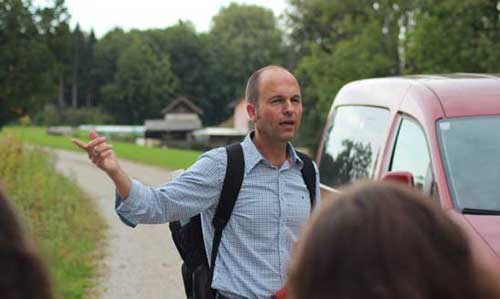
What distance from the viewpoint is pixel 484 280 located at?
1779mm

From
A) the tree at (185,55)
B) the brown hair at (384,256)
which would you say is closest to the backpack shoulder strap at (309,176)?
Result: the brown hair at (384,256)

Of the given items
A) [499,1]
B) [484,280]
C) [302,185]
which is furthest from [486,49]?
[484,280]

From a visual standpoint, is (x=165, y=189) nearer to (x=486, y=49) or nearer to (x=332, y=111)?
(x=332, y=111)

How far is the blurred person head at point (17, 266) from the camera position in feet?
5.40

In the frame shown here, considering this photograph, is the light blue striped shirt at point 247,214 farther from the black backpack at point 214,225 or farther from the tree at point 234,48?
the tree at point 234,48

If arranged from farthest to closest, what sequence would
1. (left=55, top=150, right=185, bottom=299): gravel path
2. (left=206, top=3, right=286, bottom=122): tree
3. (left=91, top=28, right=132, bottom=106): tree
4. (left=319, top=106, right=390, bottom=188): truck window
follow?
1. (left=91, top=28, right=132, bottom=106): tree
2. (left=206, top=3, right=286, bottom=122): tree
3. (left=55, top=150, right=185, bottom=299): gravel path
4. (left=319, top=106, right=390, bottom=188): truck window

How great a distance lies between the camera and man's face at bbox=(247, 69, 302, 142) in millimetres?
4086

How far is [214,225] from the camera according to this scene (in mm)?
4035

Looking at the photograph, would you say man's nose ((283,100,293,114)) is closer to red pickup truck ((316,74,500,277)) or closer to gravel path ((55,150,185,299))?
red pickup truck ((316,74,500,277))

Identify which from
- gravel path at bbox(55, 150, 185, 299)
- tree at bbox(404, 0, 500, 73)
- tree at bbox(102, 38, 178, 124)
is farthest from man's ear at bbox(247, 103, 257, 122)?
tree at bbox(102, 38, 178, 124)

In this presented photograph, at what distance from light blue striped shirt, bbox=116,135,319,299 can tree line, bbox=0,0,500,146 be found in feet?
46.8

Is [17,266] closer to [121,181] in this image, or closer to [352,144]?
[121,181]

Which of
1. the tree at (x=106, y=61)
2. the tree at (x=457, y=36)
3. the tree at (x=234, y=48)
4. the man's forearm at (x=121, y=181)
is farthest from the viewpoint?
the tree at (x=106, y=61)

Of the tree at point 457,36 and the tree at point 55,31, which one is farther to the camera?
the tree at point 457,36
